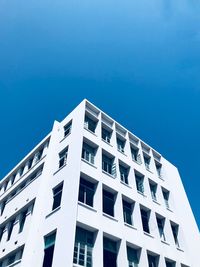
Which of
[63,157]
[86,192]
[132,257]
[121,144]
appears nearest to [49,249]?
[86,192]

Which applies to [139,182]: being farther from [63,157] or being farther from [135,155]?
[63,157]

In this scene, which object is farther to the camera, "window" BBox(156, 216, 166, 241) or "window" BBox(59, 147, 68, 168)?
"window" BBox(156, 216, 166, 241)

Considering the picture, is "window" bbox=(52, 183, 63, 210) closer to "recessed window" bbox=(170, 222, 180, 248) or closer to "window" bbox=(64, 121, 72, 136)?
"window" bbox=(64, 121, 72, 136)

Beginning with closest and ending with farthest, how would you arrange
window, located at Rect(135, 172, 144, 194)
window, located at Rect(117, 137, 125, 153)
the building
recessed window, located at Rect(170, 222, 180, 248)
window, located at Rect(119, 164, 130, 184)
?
the building
window, located at Rect(119, 164, 130, 184)
recessed window, located at Rect(170, 222, 180, 248)
window, located at Rect(135, 172, 144, 194)
window, located at Rect(117, 137, 125, 153)

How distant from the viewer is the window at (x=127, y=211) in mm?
17312

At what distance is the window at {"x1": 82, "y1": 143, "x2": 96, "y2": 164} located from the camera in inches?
708

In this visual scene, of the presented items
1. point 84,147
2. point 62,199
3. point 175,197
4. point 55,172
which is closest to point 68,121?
point 84,147

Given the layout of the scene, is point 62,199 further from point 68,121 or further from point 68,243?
point 68,121

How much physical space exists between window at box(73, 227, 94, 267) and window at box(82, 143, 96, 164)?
5.73 m

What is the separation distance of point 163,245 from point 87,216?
7772mm

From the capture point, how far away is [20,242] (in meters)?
16.4

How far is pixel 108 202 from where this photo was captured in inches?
667

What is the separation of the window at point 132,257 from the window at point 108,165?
558cm

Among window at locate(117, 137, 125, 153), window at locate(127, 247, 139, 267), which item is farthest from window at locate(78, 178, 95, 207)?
window at locate(117, 137, 125, 153)
